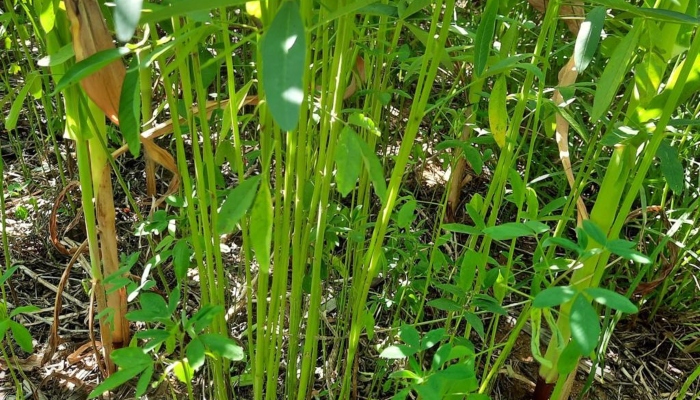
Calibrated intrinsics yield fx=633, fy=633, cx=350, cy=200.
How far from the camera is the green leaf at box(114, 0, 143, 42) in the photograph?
348mm

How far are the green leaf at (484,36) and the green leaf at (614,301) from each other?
0.74 feet

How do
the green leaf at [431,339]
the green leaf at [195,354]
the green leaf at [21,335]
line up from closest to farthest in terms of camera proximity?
the green leaf at [195,354], the green leaf at [431,339], the green leaf at [21,335]

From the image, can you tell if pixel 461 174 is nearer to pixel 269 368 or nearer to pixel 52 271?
pixel 269 368

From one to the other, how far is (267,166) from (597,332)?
0.31 meters

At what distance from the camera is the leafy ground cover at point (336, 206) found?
547mm

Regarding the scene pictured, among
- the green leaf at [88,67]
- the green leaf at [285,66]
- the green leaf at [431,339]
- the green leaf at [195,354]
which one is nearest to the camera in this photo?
the green leaf at [285,66]

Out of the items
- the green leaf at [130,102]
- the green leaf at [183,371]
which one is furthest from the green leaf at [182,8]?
the green leaf at [183,371]

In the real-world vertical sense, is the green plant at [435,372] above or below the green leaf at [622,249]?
below

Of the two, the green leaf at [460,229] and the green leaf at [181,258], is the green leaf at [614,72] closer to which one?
the green leaf at [460,229]

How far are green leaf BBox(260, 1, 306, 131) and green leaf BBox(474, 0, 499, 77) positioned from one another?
0.90 ft

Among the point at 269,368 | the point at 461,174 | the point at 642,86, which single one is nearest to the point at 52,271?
the point at 269,368

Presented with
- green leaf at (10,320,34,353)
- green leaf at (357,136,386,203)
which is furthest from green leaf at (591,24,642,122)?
green leaf at (10,320,34,353)

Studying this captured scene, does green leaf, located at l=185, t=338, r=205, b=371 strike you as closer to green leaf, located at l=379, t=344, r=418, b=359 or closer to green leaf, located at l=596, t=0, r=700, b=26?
green leaf, located at l=379, t=344, r=418, b=359

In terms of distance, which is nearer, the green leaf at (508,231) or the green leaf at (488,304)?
Answer: the green leaf at (508,231)
